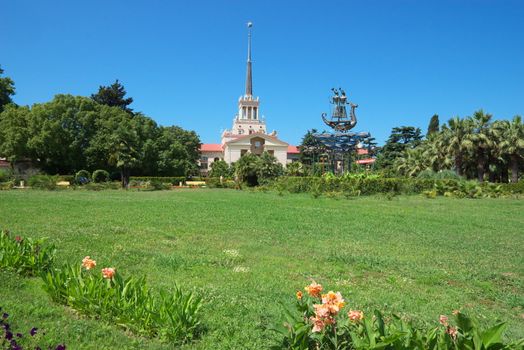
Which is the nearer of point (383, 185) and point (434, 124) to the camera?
point (383, 185)

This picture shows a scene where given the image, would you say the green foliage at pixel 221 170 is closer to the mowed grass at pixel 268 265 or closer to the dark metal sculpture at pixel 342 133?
the dark metal sculpture at pixel 342 133

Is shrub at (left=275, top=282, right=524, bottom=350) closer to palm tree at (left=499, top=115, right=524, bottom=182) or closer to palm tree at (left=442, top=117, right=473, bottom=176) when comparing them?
palm tree at (left=442, top=117, right=473, bottom=176)

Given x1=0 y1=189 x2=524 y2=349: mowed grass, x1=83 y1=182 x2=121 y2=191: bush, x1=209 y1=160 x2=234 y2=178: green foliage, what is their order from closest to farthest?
x1=0 y1=189 x2=524 y2=349: mowed grass < x1=83 y1=182 x2=121 y2=191: bush < x1=209 y1=160 x2=234 y2=178: green foliage

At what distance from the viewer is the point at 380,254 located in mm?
8211

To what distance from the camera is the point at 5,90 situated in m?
46.1

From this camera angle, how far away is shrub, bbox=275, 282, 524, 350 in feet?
8.85

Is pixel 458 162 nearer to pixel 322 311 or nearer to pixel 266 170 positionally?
pixel 266 170

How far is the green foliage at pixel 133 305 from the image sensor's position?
3730 millimetres

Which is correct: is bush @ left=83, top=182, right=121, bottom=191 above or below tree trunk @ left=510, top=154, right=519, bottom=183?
below

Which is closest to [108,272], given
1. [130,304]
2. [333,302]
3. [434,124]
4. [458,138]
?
[130,304]

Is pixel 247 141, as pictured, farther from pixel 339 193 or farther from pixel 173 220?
pixel 173 220

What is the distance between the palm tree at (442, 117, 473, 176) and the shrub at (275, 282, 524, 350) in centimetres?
3647

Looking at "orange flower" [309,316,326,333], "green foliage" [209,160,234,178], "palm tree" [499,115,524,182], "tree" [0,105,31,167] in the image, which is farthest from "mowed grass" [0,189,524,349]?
"green foliage" [209,160,234,178]

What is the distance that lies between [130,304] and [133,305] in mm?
42
